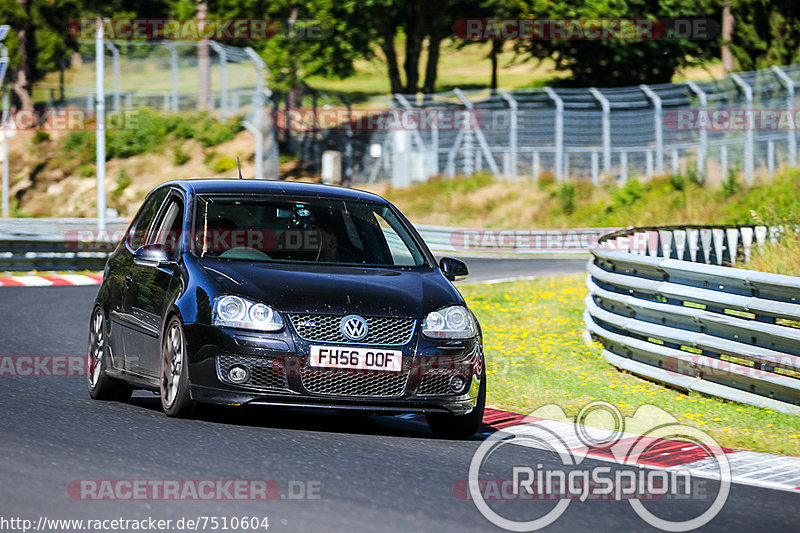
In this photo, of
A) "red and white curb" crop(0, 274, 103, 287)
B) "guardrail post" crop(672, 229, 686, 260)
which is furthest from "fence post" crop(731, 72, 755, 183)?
"red and white curb" crop(0, 274, 103, 287)

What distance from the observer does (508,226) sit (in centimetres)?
4088

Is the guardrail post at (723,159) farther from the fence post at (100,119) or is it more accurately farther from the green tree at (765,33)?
the fence post at (100,119)

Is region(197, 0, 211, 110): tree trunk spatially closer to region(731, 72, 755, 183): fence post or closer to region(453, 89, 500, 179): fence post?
region(453, 89, 500, 179): fence post

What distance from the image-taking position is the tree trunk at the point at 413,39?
4966 centimetres

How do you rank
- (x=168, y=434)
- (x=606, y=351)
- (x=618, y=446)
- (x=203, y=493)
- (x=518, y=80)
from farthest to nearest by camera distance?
(x=518, y=80), (x=606, y=351), (x=618, y=446), (x=168, y=434), (x=203, y=493)

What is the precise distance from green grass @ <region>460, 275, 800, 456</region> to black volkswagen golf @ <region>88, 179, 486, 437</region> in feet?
5.89

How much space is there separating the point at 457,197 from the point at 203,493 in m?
37.3

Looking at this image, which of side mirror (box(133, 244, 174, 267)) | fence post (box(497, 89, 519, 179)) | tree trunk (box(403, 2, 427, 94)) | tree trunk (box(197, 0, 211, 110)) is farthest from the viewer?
tree trunk (box(197, 0, 211, 110))

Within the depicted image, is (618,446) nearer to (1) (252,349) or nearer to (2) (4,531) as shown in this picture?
(1) (252,349)

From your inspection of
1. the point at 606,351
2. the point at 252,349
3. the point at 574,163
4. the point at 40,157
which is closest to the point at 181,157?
the point at 40,157

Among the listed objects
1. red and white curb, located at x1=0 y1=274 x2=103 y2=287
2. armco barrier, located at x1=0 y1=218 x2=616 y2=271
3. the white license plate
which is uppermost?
the white license plate

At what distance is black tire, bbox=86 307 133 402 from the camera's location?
950 centimetres

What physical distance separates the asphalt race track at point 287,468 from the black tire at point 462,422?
9 cm

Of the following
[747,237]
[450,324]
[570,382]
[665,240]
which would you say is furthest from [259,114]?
[450,324]
